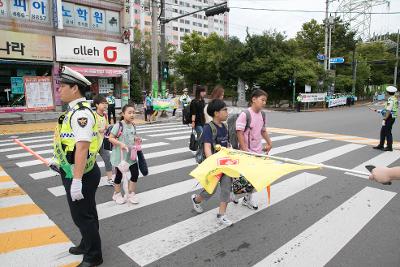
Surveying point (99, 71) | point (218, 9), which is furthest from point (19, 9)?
point (218, 9)

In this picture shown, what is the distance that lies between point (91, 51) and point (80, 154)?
18.0 metres

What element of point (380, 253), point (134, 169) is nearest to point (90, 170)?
point (134, 169)

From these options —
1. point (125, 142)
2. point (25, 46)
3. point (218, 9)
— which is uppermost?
point (218, 9)

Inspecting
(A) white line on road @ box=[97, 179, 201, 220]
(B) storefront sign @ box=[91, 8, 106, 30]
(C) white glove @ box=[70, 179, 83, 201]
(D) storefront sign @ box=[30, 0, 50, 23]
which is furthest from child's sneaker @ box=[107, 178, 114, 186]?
(B) storefront sign @ box=[91, 8, 106, 30]

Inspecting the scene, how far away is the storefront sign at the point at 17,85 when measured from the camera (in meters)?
17.2

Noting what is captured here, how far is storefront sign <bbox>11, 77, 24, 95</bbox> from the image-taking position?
17188 mm

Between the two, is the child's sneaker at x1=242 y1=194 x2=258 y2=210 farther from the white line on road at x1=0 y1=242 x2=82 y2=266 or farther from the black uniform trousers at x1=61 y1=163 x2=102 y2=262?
the white line on road at x1=0 y1=242 x2=82 y2=266

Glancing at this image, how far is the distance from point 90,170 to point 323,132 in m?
11.9

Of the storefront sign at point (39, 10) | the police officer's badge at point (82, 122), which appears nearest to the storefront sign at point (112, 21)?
the storefront sign at point (39, 10)

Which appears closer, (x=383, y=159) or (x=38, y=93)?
(x=383, y=159)

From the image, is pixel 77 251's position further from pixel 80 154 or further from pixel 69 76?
pixel 69 76

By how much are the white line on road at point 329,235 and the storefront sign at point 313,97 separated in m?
24.4

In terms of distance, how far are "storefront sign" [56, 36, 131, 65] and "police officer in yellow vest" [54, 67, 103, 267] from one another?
16685 millimetres

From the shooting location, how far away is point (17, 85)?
17344mm
